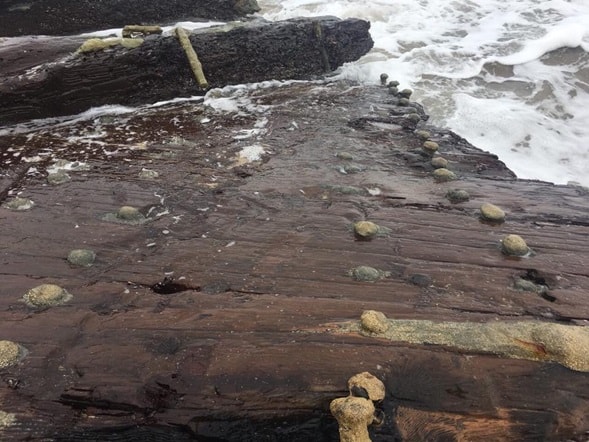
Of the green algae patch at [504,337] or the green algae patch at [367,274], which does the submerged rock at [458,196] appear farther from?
→ the green algae patch at [504,337]

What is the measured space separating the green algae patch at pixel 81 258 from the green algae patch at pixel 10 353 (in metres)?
0.73

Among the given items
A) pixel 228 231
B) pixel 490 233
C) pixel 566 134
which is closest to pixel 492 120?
pixel 566 134

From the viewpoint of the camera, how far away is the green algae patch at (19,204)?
3.32 meters

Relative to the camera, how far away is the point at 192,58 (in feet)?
19.7

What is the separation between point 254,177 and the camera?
4.05 m

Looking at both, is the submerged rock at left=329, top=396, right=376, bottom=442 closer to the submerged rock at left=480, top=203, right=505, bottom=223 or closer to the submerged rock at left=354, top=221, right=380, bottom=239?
the submerged rock at left=354, top=221, right=380, bottom=239

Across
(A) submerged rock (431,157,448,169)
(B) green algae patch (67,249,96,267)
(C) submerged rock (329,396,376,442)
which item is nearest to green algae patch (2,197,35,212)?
(B) green algae patch (67,249,96,267)

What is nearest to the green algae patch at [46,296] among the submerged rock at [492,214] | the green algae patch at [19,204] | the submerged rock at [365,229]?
the green algae patch at [19,204]

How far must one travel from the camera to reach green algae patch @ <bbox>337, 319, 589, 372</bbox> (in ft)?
6.75

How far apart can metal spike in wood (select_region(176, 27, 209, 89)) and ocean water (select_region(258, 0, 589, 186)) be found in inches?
106

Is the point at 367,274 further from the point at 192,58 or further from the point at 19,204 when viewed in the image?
the point at 192,58

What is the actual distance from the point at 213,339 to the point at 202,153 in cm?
268

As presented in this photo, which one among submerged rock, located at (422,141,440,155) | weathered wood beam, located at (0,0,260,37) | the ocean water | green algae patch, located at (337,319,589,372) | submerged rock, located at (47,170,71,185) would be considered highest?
weathered wood beam, located at (0,0,260,37)

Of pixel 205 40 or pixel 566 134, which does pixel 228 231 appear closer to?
pixel 205 40
